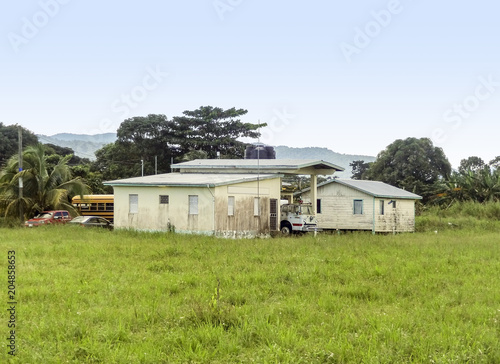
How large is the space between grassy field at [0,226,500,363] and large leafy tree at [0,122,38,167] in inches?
1665

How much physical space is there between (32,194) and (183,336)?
27.9m

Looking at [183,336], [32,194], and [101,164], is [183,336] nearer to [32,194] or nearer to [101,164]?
[32,194]

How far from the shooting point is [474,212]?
4131cm

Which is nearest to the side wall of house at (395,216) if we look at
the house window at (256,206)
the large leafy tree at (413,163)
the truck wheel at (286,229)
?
the truck wheel at (286,229)

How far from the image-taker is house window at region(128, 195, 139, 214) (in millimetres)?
28592

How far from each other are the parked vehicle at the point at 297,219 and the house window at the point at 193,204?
238 inches

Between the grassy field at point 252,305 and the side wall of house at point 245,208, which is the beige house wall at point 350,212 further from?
the grassy field at point 252,305

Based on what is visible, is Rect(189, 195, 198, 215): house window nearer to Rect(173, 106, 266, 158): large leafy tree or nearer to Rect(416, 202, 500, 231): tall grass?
Rect(416, 202, 500, 231): tall grass

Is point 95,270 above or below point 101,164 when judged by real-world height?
below

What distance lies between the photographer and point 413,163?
59.3m

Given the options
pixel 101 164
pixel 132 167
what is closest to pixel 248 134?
pixel 132 167

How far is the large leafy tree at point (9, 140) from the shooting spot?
5800cm

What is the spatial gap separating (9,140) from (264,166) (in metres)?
37.5

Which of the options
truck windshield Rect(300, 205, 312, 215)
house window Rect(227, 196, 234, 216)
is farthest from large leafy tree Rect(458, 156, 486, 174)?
house window Rect(227, 196, 234, 216)
